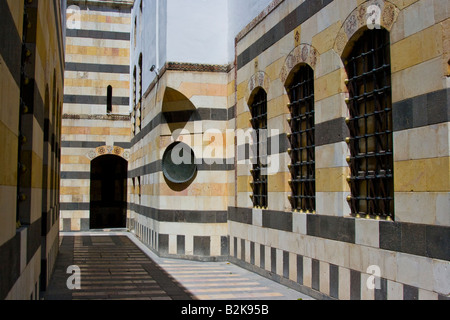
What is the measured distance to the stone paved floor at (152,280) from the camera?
29.6ft

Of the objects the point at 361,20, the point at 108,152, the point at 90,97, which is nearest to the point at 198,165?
the point at 361,20

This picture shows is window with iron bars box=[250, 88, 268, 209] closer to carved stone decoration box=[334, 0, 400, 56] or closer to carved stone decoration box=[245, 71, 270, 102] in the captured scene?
carved stone decoration box=[245, 71, 270, 102]

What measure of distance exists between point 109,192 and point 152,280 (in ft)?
55.1

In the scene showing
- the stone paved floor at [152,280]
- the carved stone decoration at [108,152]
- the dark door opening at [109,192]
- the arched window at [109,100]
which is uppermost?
the arched window at [109,100]

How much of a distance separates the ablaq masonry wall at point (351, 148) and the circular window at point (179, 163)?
235 cm

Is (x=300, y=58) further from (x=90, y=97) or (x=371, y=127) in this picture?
(x=90, y=97)

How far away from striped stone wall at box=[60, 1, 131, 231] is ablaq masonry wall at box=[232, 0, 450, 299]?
12.6 meters

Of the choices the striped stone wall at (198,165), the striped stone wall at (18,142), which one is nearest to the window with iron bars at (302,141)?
the striped stone wall at (198,165)

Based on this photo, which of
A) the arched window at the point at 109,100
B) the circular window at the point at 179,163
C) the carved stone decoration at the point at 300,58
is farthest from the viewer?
the arched window at the point at 109,100

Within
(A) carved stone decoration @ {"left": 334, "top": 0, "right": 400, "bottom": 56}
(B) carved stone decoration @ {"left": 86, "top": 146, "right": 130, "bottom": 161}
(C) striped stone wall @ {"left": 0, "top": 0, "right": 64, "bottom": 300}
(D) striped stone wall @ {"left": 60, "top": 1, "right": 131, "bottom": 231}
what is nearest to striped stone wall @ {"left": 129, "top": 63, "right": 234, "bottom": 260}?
(A) carved stone decoration @ {"left": 334, "top": 0, "right": 400, "bottom": 56}

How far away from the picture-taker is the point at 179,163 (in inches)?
554

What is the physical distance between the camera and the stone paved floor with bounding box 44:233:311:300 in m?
9.02

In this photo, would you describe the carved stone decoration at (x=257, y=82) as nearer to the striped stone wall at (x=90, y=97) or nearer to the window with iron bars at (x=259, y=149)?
the window with iron bars at (x=259, y=149)
